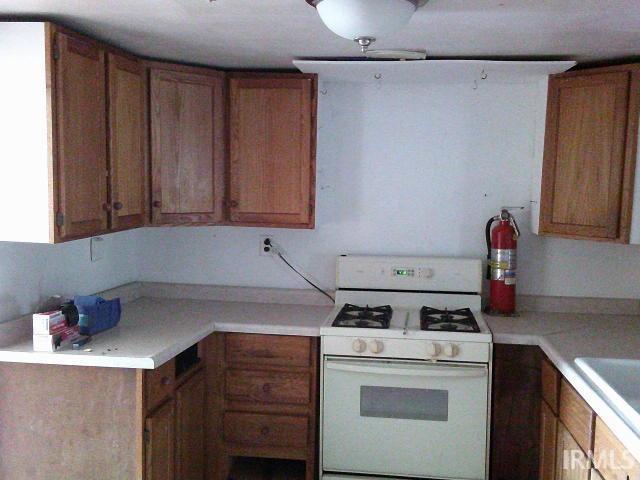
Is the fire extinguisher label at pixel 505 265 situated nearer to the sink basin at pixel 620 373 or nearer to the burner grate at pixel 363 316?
the burner grate at pixel 363 316

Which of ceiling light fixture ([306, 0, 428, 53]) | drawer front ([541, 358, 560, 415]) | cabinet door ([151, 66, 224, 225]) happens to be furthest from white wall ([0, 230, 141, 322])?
drawer front ([541, 358, 560, 415])

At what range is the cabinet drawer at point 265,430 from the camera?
2889mm

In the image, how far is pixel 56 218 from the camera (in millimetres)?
2193

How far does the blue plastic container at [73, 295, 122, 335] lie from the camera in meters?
2.48

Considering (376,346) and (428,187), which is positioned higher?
(428,187)

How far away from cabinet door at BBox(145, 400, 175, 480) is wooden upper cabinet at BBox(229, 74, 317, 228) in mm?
1049

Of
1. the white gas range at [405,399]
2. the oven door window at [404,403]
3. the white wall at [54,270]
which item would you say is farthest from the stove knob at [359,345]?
the white wall at [54,270]

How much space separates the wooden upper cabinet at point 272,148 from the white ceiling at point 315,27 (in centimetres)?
24


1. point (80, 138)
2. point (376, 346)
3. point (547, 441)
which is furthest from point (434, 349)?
point (80, 138)

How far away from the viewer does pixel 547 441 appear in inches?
101

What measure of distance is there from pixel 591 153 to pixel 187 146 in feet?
5.96

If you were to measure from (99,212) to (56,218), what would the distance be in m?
0.28

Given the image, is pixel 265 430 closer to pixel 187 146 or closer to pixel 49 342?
pixel 49 342

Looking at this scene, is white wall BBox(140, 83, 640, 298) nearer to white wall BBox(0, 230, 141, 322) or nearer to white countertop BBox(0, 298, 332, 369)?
white countertop BBox(0, 298, 332, 369)
